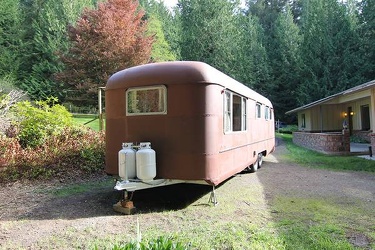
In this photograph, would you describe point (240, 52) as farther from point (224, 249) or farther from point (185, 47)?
point (224, 249)

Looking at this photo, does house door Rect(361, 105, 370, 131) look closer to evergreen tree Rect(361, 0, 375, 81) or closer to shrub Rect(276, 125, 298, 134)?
evergreen tree Rect(361, 0, 375, 81)

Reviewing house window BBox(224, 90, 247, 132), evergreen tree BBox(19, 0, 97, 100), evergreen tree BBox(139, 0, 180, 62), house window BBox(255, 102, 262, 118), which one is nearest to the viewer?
house window BBox(224, 90, 247, 132)

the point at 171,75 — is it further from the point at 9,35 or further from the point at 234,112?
the point at 9,35

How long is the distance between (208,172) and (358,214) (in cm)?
246

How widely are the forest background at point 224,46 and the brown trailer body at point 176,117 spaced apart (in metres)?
11.3

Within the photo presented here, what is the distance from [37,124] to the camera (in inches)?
350

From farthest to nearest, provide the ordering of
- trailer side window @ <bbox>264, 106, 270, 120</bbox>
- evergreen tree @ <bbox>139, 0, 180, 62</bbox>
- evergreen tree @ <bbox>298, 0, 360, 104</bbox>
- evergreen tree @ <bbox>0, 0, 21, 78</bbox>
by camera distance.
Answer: evergreen tree @ <bbox>298, 0, 360, 104</bbox>, evergreen tree @ <bbox>139, 0, 180, 62</bbox>, evergreen tree @ <bbox>0, 0, 21, 78</bbox>, trailer side window @ <bbox>264, 106, 270, 120</bbox>

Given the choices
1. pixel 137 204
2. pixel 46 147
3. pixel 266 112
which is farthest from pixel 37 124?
pixel 266 112

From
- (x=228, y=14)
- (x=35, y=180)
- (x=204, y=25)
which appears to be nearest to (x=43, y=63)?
(x=204, y=25)

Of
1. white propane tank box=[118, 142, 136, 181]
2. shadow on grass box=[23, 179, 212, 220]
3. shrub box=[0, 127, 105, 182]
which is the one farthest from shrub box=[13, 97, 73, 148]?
white propane tank box=[118, 142, 136, 181]

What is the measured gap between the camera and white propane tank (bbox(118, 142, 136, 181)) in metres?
5.13

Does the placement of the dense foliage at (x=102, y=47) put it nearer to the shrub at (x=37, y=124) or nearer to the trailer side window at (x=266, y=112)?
the shrub at (x=37, y=124)

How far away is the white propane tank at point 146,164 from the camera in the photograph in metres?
5.02

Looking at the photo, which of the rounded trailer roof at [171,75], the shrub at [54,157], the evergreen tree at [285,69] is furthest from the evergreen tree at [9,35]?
the evergreen tree at [285,69]
